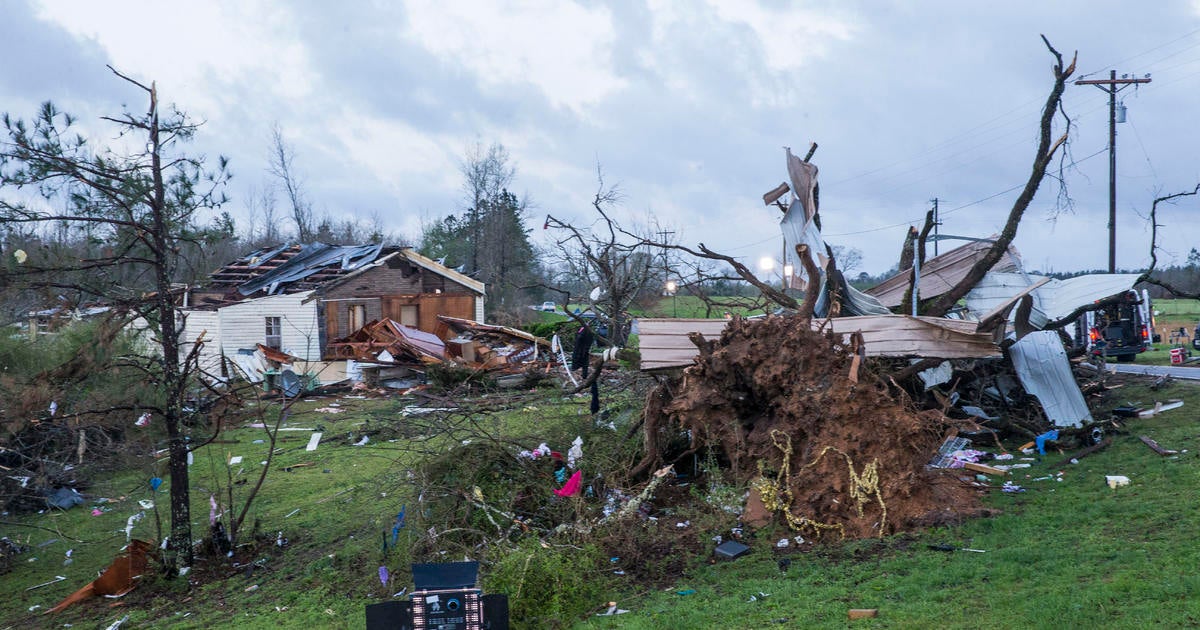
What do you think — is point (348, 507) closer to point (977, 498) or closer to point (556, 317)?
point (977, 498)

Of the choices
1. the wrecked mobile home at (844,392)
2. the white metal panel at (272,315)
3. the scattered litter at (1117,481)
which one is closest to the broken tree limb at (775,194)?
the wrecked mobile home at (844,392)

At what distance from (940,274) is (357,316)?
17176mm

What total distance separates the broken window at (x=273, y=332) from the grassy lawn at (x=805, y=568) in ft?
39.4

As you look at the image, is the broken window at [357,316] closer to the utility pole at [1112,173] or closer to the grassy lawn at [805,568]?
the grassy lawn at [805,568]

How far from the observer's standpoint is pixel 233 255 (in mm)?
43344

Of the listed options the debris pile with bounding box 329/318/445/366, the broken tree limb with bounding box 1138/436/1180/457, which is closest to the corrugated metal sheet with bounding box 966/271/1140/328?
the broken tree limb with bounding box 1138/436/1180/457

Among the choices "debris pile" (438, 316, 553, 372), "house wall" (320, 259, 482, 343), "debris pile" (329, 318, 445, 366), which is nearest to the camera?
"debris pile" (329, 318, 445, 366)

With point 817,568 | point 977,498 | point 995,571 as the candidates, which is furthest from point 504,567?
point 977,498

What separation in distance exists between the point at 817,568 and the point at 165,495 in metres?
9.48

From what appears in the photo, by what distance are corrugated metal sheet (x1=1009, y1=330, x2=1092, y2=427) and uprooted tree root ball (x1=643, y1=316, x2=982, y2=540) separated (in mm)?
3385

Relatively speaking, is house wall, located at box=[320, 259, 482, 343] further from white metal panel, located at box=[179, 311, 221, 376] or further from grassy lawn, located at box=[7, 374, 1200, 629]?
grassy lawn, located at box=[7, 374, 1200, 629]

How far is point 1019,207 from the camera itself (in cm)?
1112

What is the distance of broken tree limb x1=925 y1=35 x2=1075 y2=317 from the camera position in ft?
35.3

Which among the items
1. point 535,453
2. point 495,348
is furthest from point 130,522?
point 495,348
